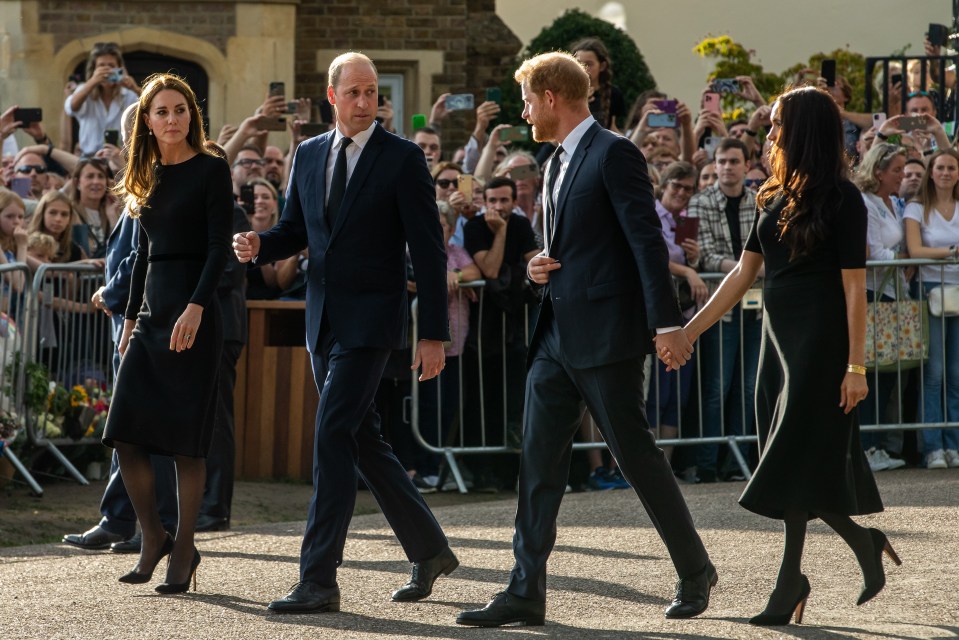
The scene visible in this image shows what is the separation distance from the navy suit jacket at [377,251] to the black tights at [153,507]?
0.79 meters

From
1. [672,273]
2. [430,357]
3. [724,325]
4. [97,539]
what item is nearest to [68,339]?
[97,539]

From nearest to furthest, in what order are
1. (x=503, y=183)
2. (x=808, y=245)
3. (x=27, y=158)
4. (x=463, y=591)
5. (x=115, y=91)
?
(x=808, y=245)
(x=463, y=591)
(x=503, y=183)
(x=27, y=158)
(x=115, y=91)

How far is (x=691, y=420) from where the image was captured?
34.7 feet

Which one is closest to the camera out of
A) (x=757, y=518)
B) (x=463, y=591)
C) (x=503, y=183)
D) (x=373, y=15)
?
(x=463, y=591)

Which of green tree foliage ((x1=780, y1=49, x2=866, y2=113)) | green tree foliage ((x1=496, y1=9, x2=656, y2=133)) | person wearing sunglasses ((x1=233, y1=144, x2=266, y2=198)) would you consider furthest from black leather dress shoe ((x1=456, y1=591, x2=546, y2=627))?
green tree foliage ((x1=780, y1=49, x2=866, y2=113))

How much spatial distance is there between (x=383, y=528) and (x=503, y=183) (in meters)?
2.77

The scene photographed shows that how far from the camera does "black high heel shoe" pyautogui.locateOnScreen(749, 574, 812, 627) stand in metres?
5.48

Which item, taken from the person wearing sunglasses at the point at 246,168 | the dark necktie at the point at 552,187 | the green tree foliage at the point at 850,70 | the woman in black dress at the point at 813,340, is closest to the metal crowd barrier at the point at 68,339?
the person wearing sunglasses at the point at 246,168

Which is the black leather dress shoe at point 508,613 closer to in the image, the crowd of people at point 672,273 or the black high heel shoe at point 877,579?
the black high heel shoe at point 877,579

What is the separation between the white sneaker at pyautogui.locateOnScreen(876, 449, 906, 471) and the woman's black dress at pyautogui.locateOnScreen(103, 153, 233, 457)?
550 cm

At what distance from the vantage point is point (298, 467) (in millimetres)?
10727

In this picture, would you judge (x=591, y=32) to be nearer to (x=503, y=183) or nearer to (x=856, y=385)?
(x=503, y=183)

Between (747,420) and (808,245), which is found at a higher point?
(808,245)

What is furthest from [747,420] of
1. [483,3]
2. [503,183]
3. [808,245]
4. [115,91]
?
[483,3]
